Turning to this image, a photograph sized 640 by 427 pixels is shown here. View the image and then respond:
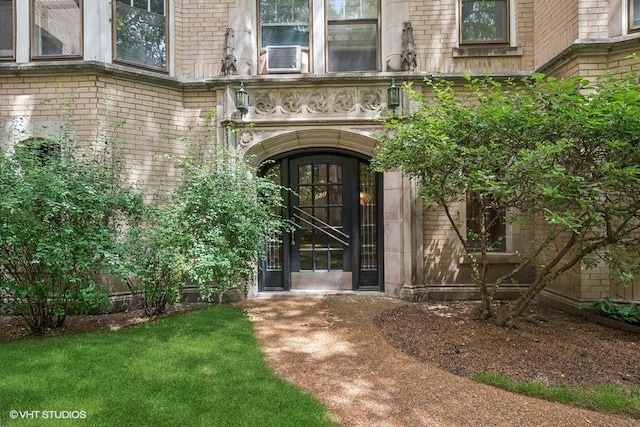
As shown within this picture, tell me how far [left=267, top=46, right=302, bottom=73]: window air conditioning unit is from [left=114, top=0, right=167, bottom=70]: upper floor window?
1987mm

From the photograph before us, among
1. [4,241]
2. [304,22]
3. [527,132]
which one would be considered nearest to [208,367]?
[4,241]

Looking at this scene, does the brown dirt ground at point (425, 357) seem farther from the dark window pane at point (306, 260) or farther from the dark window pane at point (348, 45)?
the dark window pane at point (348, 45)

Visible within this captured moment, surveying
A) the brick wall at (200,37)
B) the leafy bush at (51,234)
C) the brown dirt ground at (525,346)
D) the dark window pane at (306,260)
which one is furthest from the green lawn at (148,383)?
the brick wall at (200,37)

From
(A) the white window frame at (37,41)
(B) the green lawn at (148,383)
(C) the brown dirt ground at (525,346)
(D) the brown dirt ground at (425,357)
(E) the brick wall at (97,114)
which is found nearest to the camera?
(B) the green lawn at (148,383)

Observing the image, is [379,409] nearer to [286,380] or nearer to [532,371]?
[286,380]

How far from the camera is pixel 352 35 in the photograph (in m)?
7.54

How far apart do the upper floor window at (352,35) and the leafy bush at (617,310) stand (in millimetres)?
5489

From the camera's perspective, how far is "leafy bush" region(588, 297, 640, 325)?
529 cm

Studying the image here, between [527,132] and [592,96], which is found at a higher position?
[592,96]

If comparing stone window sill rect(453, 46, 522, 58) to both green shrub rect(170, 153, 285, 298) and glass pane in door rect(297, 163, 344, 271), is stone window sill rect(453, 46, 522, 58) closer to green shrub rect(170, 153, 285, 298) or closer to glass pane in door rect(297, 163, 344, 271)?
glass pane in door rect(297, 163, 344, 271)

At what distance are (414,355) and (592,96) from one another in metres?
3.38

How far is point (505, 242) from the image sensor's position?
7.27m

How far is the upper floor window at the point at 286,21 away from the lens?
753 centimetres

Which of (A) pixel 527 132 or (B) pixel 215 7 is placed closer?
(A) pixel 527 132
